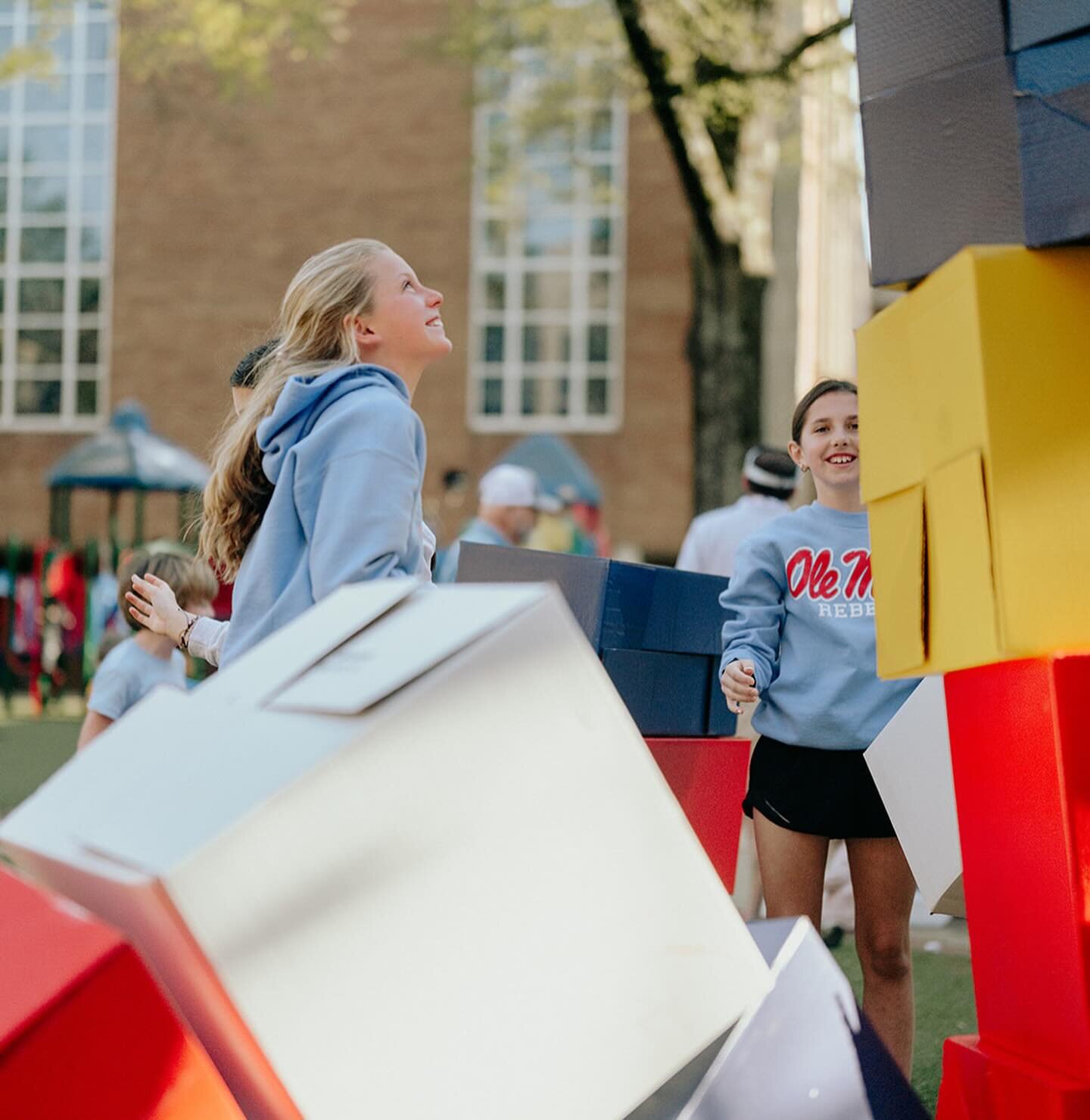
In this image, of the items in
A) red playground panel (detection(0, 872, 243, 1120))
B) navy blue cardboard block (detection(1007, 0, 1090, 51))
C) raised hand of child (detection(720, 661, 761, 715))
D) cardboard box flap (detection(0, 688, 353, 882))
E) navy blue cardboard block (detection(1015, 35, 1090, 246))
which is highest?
navy blue cardboard block (detection(1007, 0, 1090, 51))

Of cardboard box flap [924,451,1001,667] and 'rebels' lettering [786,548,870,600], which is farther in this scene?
'rebels' lettering [786,548,870,600]

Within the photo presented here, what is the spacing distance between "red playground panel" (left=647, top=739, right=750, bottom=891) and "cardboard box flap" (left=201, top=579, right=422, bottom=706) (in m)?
1.34

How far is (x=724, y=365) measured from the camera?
12.3m

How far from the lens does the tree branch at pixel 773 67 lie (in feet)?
37.9

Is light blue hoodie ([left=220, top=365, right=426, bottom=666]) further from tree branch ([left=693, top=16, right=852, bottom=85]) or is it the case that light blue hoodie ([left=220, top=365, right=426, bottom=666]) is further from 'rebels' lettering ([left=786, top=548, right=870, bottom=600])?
tree branch ([left=693, top=16, right=852, bottom=85])

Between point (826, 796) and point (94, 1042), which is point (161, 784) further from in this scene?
point (826, 796)

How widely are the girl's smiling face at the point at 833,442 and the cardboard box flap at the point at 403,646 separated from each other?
4.97 ft

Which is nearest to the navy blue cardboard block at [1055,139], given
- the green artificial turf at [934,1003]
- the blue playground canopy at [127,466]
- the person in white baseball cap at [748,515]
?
the green artificial turf at [934,1003]

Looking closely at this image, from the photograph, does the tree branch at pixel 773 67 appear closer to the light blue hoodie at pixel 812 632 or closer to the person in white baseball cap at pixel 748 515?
the person in white baseball cap at pixel 748 515

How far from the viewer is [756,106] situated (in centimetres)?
1198

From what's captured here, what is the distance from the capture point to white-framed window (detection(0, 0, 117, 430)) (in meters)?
21.0

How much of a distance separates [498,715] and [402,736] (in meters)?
0.12

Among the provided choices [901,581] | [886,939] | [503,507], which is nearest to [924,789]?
[886,939]

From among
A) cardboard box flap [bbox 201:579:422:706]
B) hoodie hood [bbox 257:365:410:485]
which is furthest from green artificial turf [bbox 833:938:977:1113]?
cardboard box flap [bbox 201:579:422:706]
